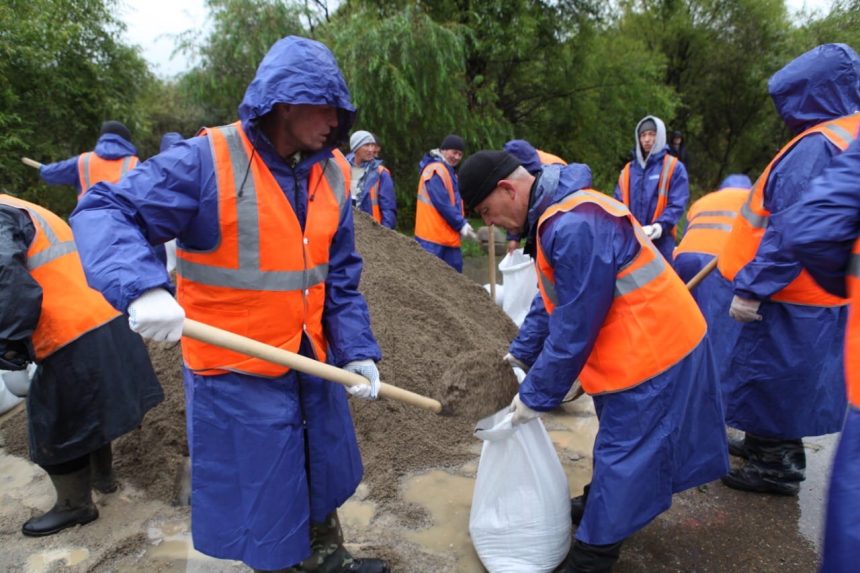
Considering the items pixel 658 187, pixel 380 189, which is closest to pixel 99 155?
pixel 380 189

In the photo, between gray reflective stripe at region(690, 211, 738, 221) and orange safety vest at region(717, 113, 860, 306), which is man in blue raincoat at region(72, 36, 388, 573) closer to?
orange safety vest at region(717, 113, 860, 306)

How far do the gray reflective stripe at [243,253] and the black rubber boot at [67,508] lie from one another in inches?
60.2

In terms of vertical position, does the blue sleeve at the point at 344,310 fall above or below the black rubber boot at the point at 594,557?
above

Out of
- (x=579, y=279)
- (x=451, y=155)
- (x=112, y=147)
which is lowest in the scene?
(x=579, y=279)

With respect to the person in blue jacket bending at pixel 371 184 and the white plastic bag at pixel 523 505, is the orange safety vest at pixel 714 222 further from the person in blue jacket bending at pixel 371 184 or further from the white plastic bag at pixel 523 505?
the person in blue jacket bending at pixel 371 184

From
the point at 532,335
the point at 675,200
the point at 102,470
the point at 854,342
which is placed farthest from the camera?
the point at 675,200

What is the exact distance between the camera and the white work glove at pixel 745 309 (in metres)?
2.61

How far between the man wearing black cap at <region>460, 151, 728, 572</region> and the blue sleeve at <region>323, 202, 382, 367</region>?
47cm

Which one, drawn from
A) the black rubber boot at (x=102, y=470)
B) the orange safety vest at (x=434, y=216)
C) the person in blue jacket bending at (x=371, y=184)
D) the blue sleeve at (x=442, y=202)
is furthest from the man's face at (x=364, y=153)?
the black rubber boot at (x=102, y=470)

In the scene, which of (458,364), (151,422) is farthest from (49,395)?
(458,364)

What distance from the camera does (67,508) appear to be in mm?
2721

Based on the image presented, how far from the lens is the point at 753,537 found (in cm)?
259

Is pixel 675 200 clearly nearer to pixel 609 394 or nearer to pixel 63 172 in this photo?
pixel 609 394

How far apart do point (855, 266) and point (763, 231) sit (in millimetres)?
1762
